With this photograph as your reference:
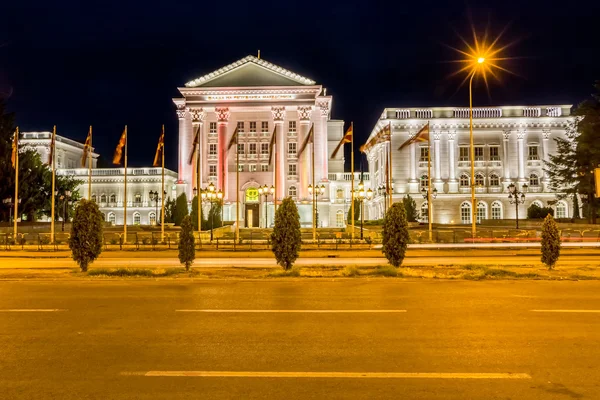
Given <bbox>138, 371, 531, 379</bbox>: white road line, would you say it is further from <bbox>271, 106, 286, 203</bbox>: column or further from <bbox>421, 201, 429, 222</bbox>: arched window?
<bbox>271, 106, 286, 203</bbox>: column

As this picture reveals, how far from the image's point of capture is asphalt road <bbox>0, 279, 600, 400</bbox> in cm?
558

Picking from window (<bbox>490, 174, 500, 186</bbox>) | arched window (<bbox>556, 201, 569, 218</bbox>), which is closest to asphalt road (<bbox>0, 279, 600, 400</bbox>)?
window (<bbox>490, 174, 500, 186</bbox>)

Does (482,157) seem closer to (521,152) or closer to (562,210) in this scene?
(521,152)

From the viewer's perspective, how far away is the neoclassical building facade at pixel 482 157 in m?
65.7

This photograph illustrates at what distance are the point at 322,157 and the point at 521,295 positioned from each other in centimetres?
5808

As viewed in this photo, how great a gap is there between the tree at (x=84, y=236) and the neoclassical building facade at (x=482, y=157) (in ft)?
170

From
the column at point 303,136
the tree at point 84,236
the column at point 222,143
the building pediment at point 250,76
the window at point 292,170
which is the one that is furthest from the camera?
the window at point 292,170

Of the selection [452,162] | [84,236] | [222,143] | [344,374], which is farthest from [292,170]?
[344,374]

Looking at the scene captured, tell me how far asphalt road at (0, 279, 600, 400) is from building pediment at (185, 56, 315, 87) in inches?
2279

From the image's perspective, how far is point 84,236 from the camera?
58.2 ft

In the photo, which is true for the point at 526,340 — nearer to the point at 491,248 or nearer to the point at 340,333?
the point at 340,333

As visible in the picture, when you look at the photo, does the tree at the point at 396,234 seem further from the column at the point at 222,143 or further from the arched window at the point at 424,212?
the column at the point at 222,143

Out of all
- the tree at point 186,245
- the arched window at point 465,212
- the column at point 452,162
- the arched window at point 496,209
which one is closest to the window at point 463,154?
the column at point 452,162

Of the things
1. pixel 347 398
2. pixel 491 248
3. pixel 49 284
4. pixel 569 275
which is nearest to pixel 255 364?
pixel 347 398
